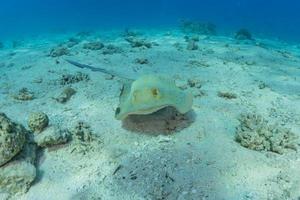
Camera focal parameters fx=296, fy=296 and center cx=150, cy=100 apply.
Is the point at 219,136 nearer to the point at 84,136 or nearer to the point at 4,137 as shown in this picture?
the point at 84,136

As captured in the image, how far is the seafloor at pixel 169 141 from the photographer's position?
12.5 feet

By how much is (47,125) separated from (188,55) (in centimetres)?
653

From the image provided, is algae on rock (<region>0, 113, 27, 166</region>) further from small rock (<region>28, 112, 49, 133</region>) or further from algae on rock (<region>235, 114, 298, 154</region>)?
algae on rock (<region>235, 114, 298, 154</region>)

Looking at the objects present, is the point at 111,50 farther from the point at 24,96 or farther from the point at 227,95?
the point at 227,95

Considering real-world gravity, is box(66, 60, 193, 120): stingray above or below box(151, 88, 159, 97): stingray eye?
below

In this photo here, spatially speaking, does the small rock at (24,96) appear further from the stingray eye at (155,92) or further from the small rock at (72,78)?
the stingray eye at (155,92)

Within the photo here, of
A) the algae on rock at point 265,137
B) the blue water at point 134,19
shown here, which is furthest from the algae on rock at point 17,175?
the blue water at point 134,19

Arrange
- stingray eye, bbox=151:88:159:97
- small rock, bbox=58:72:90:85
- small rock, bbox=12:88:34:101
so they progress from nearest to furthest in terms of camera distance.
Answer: stingray eye, bbox=151:88:159:97 → small rock, bbox=12:88:34:101 → small rock, bbox=58:72:90:85

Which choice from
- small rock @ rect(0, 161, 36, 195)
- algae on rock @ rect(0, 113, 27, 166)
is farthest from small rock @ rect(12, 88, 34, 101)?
small rock @ rect(0, 161, 36, 195)

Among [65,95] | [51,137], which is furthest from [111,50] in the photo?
[51,137]

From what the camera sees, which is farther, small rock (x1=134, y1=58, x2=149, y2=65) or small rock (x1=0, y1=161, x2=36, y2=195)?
small rock (x1=134, y1=58, x2=149, y2=65)

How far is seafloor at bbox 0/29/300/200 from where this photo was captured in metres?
3.80

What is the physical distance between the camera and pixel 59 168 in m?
4.27

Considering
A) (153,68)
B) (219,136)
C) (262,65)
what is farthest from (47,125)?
(262,65)
